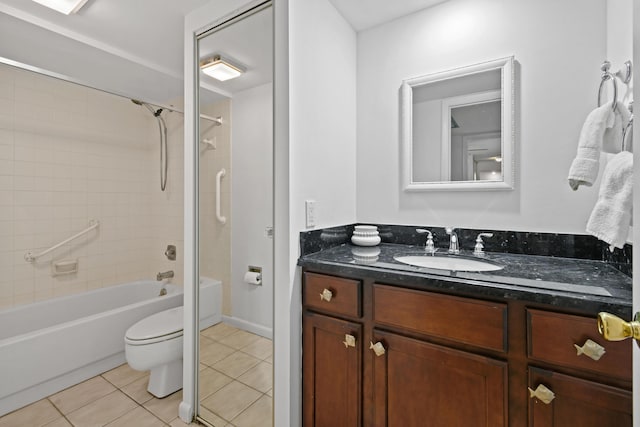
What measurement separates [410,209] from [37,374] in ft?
8.03

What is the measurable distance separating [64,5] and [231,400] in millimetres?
2328

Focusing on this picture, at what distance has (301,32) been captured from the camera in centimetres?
139

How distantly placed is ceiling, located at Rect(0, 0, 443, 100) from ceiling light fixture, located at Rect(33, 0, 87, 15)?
0.14 ft

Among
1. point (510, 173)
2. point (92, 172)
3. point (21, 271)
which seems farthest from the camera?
point (92, 172)

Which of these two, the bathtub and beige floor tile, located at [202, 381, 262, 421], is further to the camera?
the bathtub

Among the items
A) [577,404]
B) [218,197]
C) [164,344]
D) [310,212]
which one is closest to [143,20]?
[218,197]

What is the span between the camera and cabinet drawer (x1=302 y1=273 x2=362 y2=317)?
1.21 metres

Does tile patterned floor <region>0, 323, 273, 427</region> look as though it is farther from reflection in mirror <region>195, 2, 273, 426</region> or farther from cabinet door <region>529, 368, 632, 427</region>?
cabinet door <region>529, 368, 632, 427</region>

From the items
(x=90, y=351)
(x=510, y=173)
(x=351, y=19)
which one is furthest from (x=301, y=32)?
(x=90, y=351)

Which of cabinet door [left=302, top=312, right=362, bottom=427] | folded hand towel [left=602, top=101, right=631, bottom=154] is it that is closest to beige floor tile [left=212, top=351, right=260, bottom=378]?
cabinet door [left=302, top=312, right=362, bottom=427]

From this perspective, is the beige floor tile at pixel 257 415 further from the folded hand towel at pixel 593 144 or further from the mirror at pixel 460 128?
the folded hand towel at pixel 593 144

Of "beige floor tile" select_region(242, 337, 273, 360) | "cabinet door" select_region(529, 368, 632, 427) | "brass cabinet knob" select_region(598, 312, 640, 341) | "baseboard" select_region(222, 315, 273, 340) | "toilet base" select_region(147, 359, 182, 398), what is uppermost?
"brass cabinet knob" select_region(598, 312, 640, 341)

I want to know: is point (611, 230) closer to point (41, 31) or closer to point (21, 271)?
point (41, 31)

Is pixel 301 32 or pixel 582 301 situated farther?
pixel 301 32
